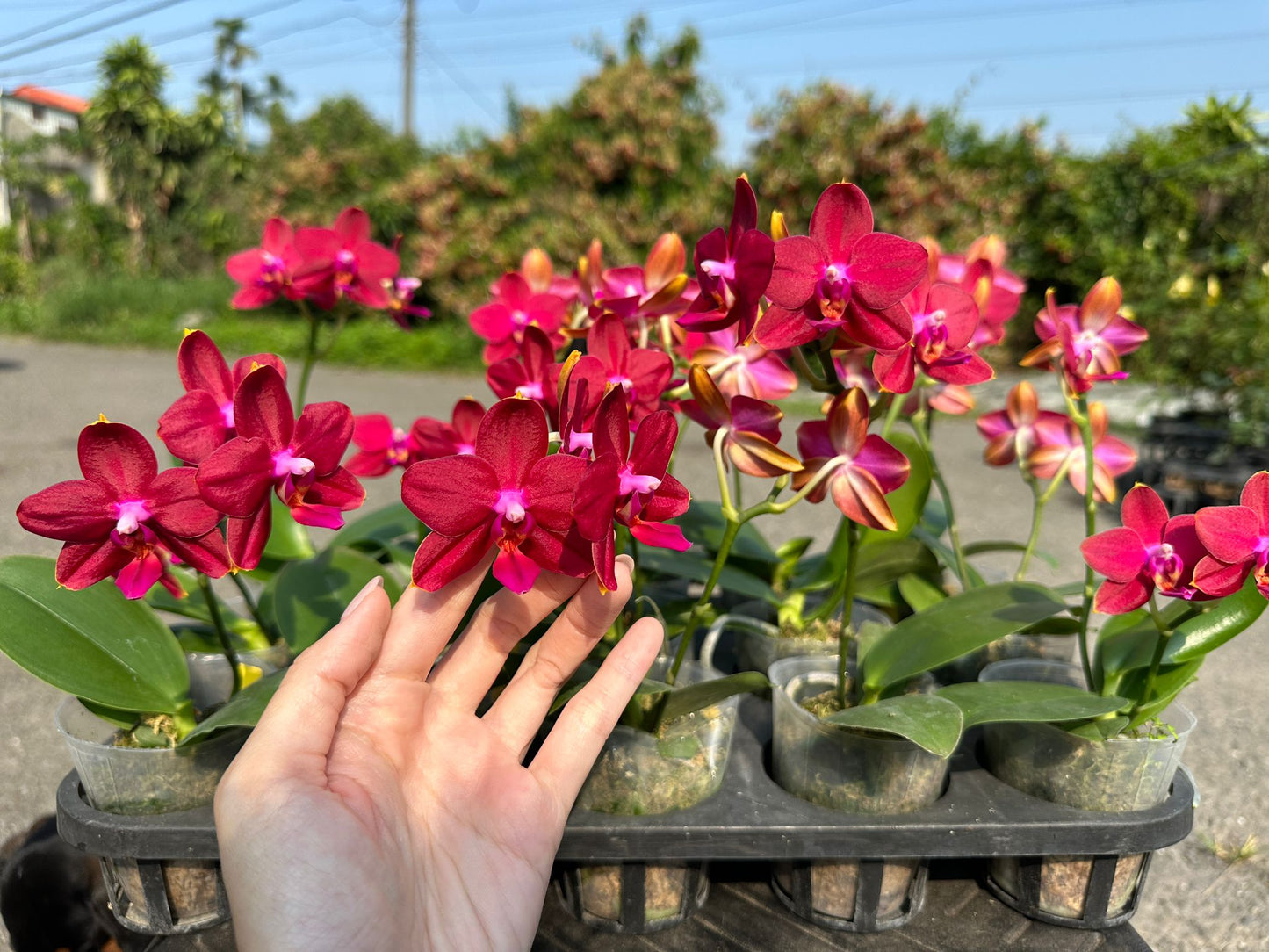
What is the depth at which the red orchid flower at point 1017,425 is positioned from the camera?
1.34 m

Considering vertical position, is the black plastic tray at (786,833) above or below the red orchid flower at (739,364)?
below

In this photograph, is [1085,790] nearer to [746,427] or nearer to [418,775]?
[746,427]

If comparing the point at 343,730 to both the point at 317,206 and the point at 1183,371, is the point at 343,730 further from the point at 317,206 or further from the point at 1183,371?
the point at 317,206

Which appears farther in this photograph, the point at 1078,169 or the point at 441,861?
the point at 1078,169

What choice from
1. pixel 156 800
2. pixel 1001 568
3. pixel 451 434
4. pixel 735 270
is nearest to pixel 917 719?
pixel 735 270

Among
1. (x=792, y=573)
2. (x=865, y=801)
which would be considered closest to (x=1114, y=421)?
(x=792, y=573)

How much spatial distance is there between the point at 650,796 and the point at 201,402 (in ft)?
2.17

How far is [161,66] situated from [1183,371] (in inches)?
671

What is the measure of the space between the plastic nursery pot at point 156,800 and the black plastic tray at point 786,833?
21 mm

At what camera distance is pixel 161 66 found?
1580 cm

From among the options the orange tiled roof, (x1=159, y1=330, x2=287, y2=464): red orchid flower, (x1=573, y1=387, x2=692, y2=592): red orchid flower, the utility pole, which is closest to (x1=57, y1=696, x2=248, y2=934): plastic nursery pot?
(x1=159, y1=330, x2=287, y2=464): red orchid flower

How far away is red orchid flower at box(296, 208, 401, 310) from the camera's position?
1312mm

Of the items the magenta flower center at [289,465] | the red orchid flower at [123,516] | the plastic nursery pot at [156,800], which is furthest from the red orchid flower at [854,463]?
the plastic nursery pot at [156,800]

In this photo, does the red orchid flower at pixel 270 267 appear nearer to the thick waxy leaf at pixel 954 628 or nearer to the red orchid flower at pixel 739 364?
the red orchid flower at pixel 739 364
